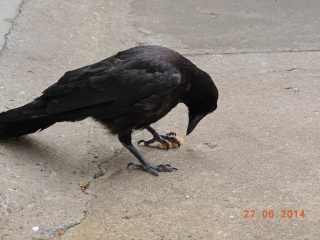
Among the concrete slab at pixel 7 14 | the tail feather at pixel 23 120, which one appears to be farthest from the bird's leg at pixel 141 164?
the concrete slab at pixel 7 14

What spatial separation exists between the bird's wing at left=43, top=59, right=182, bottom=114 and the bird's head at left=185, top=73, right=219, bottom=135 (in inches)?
10.2

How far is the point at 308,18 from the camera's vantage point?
7484mm

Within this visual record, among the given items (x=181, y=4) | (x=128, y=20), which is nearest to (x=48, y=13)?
(x=128, y=20)

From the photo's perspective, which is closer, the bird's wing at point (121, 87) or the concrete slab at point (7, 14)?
the bird's wing at point (121, 87)

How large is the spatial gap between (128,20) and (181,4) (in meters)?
0.93

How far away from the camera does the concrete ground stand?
365 centimetres

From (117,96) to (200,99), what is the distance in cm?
68

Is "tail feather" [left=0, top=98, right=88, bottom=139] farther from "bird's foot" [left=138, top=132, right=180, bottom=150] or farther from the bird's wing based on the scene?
"bird's foot" [left=138, top=132, right=180, bottom=150]

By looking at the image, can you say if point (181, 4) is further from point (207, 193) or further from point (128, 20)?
point (207, 193)

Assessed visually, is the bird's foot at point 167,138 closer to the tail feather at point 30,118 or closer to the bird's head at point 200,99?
the bird's head at point 200,99

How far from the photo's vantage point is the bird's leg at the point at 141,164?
14.2 feet
